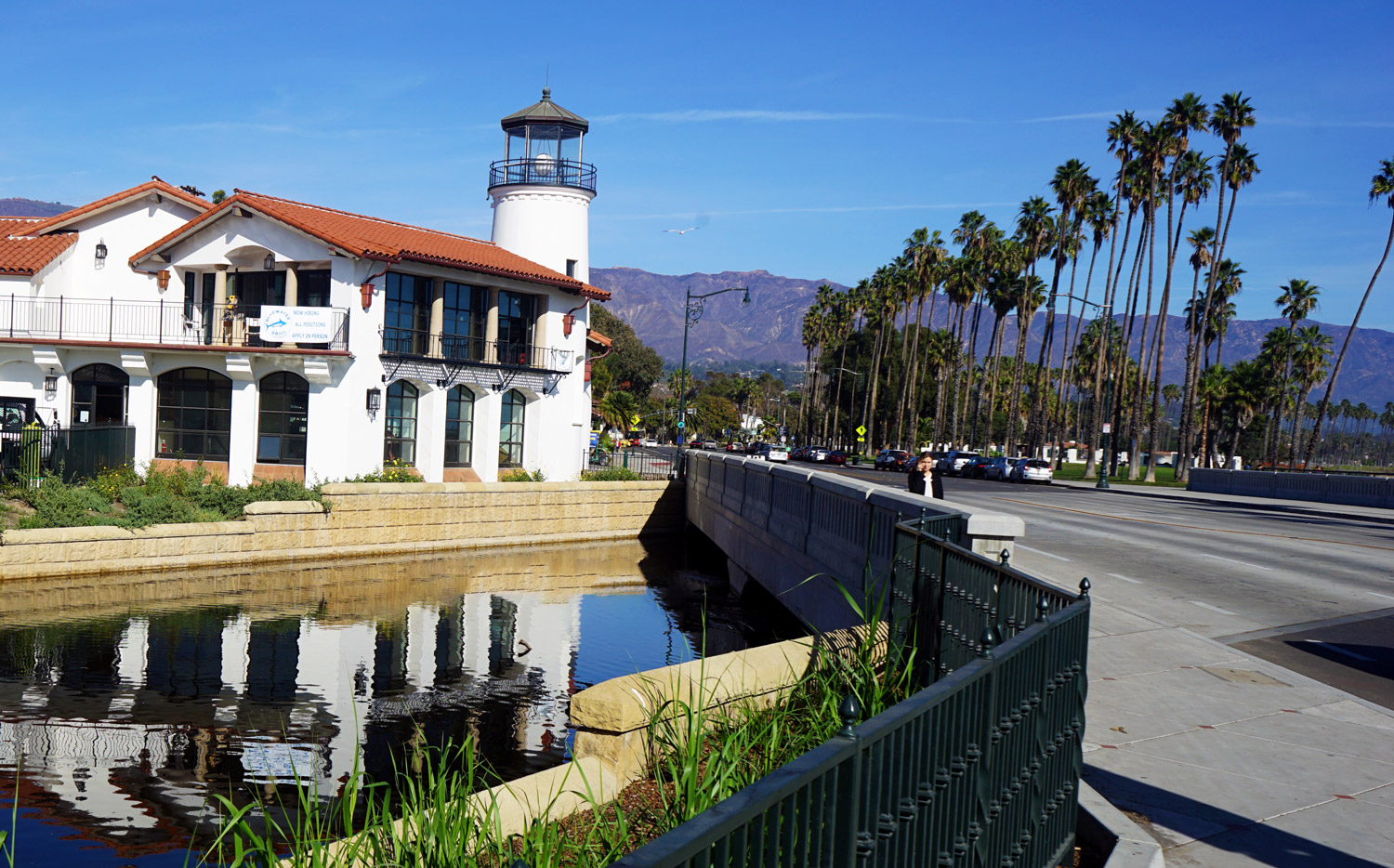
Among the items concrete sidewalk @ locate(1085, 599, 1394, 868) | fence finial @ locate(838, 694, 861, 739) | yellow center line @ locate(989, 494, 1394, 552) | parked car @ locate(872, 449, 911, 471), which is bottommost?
parked car @ locate(872, 449, 911, 471)

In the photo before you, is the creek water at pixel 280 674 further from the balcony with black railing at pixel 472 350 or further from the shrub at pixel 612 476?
the shrub at pixel 612 476

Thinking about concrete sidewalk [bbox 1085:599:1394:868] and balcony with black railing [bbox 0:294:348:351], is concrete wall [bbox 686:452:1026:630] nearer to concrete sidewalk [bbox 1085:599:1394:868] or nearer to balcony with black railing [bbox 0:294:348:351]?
concrete sidewalk [bbox 1085:599:1394:868]

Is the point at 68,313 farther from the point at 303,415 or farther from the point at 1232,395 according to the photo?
the point at 1232,395

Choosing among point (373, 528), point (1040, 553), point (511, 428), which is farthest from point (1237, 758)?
point (511, 428)

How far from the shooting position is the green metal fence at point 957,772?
2.61 meters

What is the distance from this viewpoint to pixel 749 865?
104 inches

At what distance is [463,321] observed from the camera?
122ft

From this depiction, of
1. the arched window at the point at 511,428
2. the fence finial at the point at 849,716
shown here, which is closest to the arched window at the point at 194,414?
the arched window at the point at 511,428

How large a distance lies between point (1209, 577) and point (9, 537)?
2193 centimetres

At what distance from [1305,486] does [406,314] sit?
36891 millimetres

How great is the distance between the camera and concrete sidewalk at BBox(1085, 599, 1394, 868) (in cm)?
621

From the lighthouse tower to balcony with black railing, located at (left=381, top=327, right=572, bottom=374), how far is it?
504 centimetres

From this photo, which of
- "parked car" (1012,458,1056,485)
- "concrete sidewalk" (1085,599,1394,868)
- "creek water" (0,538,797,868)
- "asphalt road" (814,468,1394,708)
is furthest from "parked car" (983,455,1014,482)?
"concrete sidewalk" (1085,599,1394,868)

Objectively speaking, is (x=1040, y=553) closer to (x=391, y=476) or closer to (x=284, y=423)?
(x=391, y=476)
